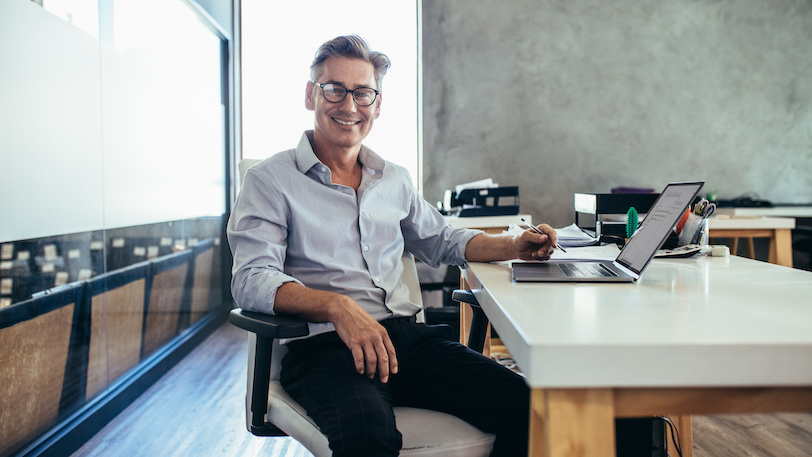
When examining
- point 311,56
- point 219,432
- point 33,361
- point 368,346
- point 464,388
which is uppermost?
point 311,56

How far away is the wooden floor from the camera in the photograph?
2051 millimetres

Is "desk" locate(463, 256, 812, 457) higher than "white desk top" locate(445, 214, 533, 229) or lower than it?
lower

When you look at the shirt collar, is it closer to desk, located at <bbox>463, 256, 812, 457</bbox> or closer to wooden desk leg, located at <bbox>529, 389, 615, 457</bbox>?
desk, located at <bbox>463, 256, 812, 457</bbox>

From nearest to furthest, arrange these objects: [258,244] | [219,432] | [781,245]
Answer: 1. [258,244]
2. [219,432]
3. [781,245]

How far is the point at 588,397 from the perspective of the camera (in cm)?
61

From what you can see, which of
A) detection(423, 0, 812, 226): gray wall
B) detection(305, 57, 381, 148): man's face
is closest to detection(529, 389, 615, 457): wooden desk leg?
detection(305, 57, 381, 148): man's face

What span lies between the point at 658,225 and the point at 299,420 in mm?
800

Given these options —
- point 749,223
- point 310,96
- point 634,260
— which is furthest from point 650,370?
point 749,223

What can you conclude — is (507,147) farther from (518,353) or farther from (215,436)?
(518,353)

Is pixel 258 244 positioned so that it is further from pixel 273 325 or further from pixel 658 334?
pixel 658 334

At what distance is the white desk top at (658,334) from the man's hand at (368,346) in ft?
0.67

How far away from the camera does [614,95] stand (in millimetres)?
4195

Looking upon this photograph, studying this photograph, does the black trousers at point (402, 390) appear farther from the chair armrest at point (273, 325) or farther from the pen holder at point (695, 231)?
the pen holder at point (695, 231)

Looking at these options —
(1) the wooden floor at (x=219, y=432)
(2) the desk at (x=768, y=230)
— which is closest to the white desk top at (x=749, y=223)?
(2) the desk at (x=768, y=230)
